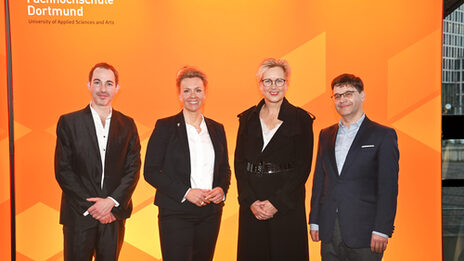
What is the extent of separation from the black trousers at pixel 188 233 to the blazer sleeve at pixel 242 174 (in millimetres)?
254

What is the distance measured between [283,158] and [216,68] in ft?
4.00

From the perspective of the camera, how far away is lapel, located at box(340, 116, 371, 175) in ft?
9.15

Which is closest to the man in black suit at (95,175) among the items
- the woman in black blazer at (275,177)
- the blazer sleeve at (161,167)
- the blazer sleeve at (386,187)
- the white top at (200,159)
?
the blazer sleeve at (161,167)

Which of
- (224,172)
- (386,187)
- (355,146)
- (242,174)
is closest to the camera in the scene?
(386,187)

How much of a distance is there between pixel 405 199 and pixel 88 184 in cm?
276

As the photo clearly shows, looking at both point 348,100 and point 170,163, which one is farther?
point 170,163

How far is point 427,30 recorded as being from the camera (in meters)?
3.77

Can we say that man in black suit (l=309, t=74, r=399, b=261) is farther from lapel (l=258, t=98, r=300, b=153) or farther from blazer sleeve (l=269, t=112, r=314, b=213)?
lapel (l=258, t=98, r=300, b=153)

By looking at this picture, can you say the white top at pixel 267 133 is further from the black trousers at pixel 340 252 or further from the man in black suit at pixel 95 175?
the man in black suit at pixel 95 175

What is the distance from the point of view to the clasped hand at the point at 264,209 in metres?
2.90

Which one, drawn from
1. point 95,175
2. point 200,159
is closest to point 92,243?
point 95,175

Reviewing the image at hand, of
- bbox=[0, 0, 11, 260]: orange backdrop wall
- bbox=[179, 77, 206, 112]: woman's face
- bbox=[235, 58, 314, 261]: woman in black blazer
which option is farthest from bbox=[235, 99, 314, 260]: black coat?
bbox=[0, 0, 11, 260]: orange backdrop wall

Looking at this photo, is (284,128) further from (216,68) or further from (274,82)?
(216,68)

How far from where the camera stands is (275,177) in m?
2.93
